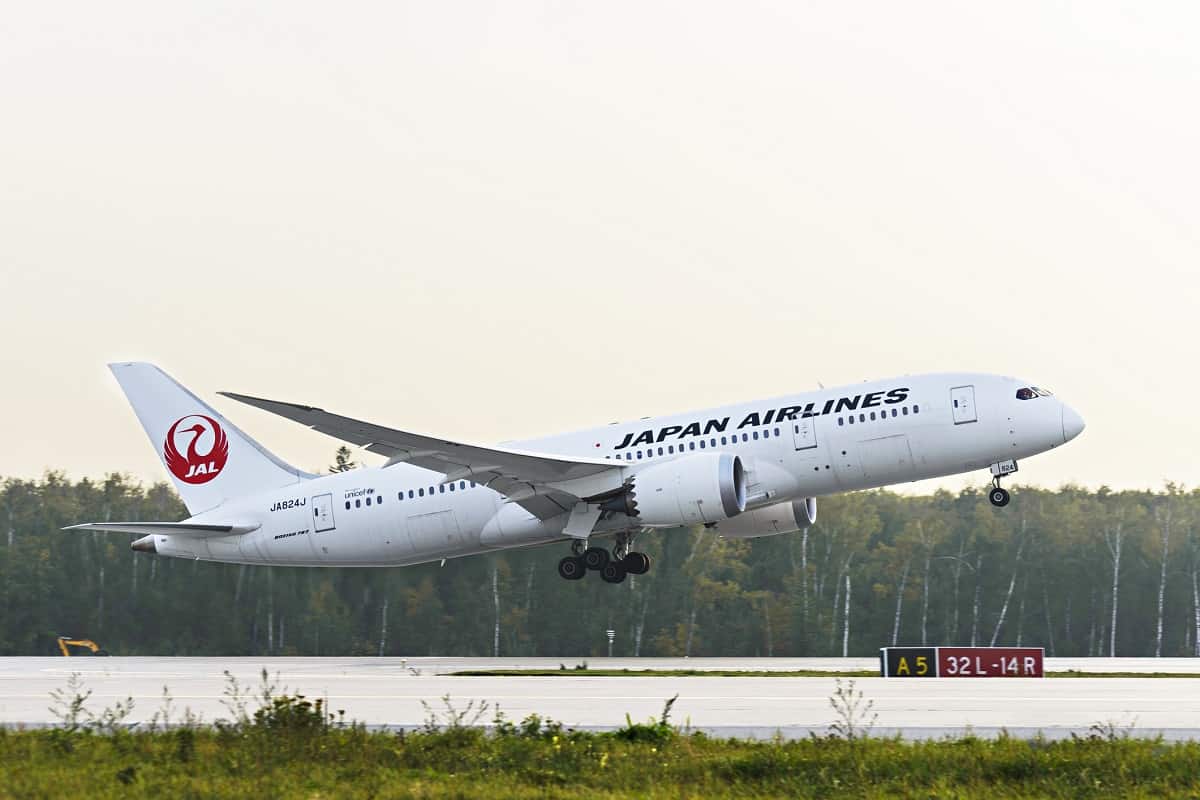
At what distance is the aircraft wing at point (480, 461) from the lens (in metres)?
35.1

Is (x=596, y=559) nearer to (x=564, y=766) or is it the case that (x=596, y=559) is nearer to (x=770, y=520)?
(x=770, y=520)

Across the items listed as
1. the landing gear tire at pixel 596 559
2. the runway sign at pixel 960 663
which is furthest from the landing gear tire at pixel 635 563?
the runway sign at pixel 960 663

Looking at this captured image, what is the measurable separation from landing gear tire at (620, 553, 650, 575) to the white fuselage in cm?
107

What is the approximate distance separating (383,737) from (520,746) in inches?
76.2

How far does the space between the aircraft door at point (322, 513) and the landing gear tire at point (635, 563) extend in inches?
354

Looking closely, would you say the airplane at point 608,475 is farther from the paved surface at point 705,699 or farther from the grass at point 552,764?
the grass at point 552,764

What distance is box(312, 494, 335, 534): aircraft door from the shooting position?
43.1 m

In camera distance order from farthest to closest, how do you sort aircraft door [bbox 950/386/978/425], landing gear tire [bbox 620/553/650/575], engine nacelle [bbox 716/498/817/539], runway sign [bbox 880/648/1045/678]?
engine nacelle [bbox 716/498/817/539] → landing gear tire [bbox 620/553/650/575] → aircraft door [bbox 950/386/978/425] → runway sign [bbox 880/648/1045/678]

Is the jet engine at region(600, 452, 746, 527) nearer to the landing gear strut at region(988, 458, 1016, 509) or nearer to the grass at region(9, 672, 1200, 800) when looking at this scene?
the landing gear strut at region(988, 458, 1016, 509)

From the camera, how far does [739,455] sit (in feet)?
126

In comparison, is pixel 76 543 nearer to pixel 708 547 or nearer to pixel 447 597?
pixel 447 597

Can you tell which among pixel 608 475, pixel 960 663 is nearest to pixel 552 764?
pixel 960 663

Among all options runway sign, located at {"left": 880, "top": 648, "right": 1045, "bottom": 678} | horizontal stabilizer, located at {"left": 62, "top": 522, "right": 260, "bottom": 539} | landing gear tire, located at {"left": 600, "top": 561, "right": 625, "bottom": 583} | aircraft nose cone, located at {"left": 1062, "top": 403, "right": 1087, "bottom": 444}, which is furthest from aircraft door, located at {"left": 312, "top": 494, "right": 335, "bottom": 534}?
aircraft nose cone, located at {"left": 1062, "top": 403, "right": 1087, "bottom": 444}

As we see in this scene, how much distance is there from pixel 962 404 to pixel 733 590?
4336cm
